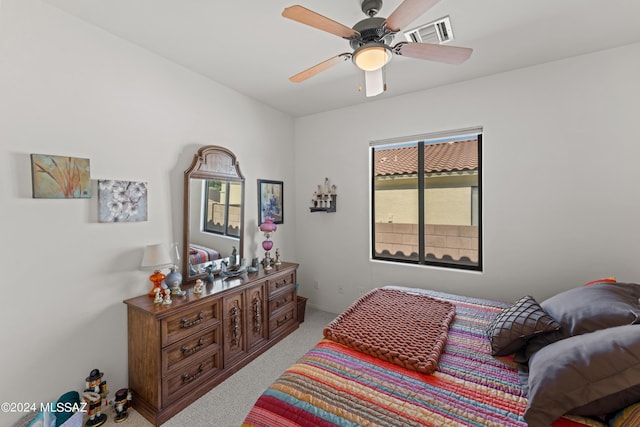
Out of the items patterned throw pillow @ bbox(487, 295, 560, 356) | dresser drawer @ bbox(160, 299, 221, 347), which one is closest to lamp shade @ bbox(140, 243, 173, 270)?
dresser drawer @ bbox(160, 299, 221, 347)

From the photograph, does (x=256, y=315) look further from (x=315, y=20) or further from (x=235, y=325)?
(x=315, y=20)

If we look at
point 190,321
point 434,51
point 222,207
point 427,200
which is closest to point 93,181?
point 222,207

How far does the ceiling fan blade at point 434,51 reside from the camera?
4.88ft

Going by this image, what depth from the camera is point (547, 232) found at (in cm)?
242

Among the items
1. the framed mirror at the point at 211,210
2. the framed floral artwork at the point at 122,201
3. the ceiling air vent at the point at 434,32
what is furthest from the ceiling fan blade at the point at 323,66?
the framed floral artwork at the point at 122,201

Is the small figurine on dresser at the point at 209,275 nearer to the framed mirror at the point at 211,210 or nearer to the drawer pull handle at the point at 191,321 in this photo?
the framed mirror at the point at 211,210

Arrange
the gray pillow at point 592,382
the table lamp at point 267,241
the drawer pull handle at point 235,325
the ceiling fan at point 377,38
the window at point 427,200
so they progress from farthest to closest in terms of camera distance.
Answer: the window at point 427,200, the table lamp at point 267,241, the drawer pull handle at point 235,325, the ceiling fan at point 377,38, the gray pillow at point 592,382

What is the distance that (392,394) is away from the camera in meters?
1.19

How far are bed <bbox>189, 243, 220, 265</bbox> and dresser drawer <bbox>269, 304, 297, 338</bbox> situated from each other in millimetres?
911

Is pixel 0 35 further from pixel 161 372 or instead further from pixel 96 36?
pixel 161 372

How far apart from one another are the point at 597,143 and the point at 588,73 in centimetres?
61

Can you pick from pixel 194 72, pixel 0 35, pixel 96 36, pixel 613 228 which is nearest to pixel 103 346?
pixel 0 35

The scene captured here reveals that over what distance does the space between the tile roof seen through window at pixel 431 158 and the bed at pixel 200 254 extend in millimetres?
2172

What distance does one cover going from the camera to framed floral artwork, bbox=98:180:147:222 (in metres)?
1.88
